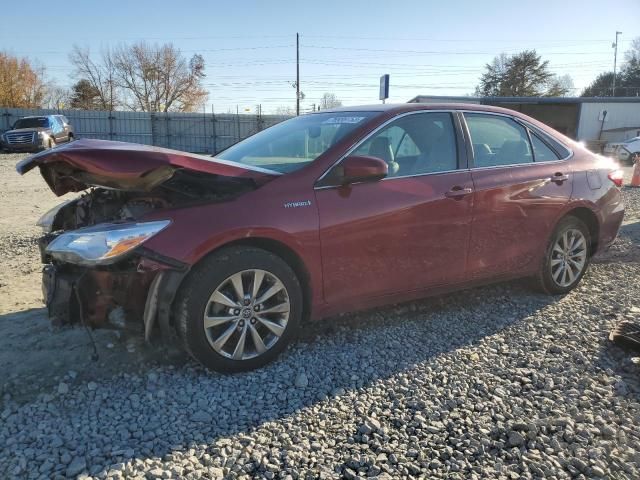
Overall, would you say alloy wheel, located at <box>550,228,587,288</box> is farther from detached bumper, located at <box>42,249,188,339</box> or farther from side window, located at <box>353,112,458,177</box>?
detached bumper, located at <box>42,249,188,339</box>

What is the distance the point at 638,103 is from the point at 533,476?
44.5 m

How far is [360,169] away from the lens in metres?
3.36

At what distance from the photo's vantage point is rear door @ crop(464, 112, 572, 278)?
4137 mm

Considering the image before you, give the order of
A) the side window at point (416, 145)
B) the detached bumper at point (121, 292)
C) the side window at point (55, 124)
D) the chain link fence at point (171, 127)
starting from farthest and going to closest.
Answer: the chain link fence at point (171, 127) < the side window at point (55, 124) < the side window at point (416, 145) < the detached bumper at point (121, 292)

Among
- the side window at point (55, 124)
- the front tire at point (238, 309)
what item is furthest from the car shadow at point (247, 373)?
the side window at point (55, 124)

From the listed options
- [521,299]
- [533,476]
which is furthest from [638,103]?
[533,476]

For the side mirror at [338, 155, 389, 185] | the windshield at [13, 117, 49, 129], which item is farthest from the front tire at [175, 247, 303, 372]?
the windshield at [13, 117, 49, 129]

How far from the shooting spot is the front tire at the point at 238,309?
303 cm

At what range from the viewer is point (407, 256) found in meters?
3.75

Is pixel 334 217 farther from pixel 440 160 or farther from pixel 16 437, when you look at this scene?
pixel 16 437

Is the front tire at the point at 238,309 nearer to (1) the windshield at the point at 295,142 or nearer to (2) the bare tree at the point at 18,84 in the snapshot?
(1) the windshield at the point at 295,142

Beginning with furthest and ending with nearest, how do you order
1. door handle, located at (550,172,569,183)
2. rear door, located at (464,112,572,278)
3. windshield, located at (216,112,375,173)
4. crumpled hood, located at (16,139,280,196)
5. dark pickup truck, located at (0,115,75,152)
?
1. dark pickup truck, located at (0,115,75,152)
2. door handle, located at (550,172,569,183)
3. rear door, located at (464,112,572,278)
4. windshield, located at (216,112,375,173)
5. crumpled hood, located at (16,139,280,196)

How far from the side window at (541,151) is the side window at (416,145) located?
982mm

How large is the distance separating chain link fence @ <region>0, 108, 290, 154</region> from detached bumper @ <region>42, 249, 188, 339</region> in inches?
1229
